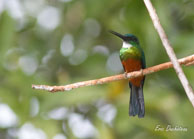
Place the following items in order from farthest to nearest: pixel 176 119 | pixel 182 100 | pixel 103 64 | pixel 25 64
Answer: pixel 25 64, pixel 103 64, pixel 182 100, pixel 176 119

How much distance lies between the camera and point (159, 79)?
2.96m

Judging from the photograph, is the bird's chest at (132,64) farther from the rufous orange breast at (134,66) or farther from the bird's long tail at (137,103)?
the bird's long tail at (137,103)

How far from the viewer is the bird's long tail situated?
1526 mm

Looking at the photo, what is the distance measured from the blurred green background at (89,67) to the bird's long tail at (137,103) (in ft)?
2.30

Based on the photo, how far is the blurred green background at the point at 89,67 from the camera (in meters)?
2.66

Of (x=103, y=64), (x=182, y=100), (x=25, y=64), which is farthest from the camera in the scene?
(x=25, y=64)

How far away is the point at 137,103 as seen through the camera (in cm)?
164

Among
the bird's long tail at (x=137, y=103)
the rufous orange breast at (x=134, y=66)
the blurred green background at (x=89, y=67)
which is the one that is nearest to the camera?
the bird's long tail at (x=137, y=103)

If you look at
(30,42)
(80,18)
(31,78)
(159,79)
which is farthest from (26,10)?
(159,79)

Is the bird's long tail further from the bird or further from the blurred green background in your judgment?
the blurred green background

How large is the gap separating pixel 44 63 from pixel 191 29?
5.06ft

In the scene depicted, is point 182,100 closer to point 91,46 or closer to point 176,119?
point 176,119

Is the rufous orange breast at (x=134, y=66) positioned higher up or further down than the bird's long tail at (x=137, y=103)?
higher up

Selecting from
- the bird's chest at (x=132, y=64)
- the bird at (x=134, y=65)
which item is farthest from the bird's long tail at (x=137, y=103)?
the bird's chest at (x=132, y=64)
